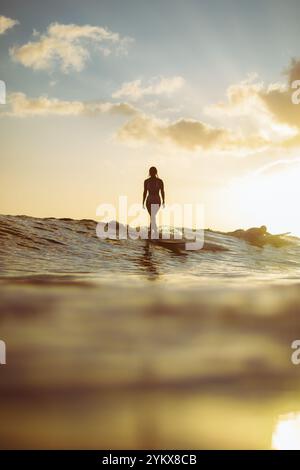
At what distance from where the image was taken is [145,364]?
2662mm

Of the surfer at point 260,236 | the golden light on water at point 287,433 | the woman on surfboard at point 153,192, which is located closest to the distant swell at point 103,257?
the woman on surfboard at point 153,192

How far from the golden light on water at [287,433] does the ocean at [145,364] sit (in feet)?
0.07

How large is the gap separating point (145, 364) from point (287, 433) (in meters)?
1.04

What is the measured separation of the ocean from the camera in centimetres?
181

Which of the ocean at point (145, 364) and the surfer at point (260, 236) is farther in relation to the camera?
the surfer at point (260, 236)

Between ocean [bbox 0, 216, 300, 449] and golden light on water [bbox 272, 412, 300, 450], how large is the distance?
22 mm

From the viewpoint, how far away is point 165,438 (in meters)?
1.76

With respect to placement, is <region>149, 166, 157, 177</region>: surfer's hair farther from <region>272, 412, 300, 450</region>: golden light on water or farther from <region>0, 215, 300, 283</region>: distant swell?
<region>272, 412, 300, 450</region>: golden light on water

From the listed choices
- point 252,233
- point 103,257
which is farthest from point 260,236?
point 103,257

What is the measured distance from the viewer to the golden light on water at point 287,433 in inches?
67.9
